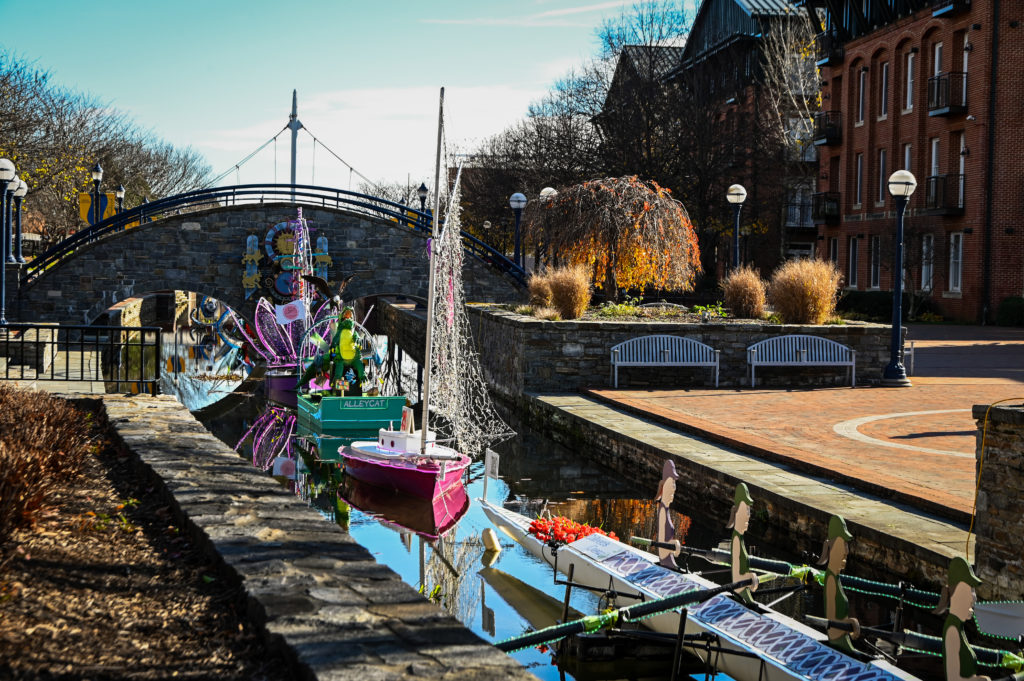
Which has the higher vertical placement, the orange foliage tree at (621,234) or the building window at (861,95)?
the building window at (861,95)

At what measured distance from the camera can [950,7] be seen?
3294cm

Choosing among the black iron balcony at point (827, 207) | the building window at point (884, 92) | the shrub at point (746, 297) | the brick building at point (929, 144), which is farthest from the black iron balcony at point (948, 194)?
the shrub at point (746, 297)

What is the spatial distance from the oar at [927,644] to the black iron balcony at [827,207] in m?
35.6

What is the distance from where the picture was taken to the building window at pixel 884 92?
3788 cm

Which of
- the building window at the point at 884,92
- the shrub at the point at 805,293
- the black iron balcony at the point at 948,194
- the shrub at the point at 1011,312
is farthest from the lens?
the building window at the point at 884,92

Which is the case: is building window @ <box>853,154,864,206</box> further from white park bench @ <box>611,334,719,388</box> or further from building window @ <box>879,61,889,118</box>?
white park bench @ <box>611,334,719,388</box>

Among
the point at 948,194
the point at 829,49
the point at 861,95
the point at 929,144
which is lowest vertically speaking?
the point at 948,194

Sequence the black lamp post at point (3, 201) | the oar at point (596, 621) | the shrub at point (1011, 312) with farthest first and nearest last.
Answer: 1. the shrub at point (1011, 312)
2. the black lamp post at point (3, 201)
3. the oar at point (596, 621)

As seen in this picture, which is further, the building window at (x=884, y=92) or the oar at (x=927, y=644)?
the building window at (x=884, y=92)

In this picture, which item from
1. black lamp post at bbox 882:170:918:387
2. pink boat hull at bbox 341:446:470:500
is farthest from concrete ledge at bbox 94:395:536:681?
black lamp post at bbox 882:170:918:387

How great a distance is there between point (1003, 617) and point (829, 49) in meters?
38.0

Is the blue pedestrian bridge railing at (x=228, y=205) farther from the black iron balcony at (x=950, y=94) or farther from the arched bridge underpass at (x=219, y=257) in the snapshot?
the black iron balcony at (x=950, y=94)

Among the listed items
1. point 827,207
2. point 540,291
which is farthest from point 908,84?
point 540,291

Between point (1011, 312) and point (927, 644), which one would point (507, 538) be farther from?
point (1011, 312)
